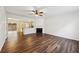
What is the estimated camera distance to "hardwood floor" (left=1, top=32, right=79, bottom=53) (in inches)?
56.2

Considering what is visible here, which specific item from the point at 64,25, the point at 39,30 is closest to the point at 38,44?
the point at 39,30

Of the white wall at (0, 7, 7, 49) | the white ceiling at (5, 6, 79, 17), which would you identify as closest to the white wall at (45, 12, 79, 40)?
the white ceiling at (5, 6, 79, 17)

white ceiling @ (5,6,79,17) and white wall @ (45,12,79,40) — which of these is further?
white wall @ (45,12,79,40)

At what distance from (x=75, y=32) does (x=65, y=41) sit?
231 millimetres

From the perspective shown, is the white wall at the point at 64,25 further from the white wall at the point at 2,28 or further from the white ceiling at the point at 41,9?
the white wall at the point at 2,28

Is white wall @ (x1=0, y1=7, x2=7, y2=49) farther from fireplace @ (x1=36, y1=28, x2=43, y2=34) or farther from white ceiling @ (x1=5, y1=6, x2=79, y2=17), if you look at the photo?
fireplace @ (x1=36, y1=28, x2=43, y2=34)

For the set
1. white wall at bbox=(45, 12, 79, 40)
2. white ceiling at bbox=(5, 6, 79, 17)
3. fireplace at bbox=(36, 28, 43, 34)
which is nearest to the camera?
white ceiling at bbox=(5, 6, 79, 17)

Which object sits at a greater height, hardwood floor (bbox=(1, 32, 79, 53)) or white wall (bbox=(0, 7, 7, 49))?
white wall (bbox=(0, 7, 7, 49))

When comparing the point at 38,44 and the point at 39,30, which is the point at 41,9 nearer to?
the point at 39,30

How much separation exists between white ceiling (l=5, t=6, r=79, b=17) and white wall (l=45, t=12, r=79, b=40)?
0.08m

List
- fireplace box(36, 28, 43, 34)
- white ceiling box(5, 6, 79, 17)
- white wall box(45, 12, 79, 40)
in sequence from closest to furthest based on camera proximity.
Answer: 1. white ceiling box(5, 6, 79, 17)
2. white wall box(45, 12, 79, 40)
3. fireplace box(36, 28, 43, 34)

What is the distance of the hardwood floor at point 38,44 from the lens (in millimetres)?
1428
